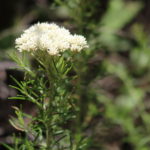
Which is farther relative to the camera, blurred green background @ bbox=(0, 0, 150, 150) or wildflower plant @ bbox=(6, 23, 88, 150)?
blurred green background @ bbox=(0, 0, 150, 150)

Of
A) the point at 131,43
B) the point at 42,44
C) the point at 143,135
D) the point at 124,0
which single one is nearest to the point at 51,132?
the point at 42,44

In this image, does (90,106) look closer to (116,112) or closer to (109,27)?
(116,112)

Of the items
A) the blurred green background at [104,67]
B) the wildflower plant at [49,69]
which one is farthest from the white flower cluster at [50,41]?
the blurred green background at [104,67]

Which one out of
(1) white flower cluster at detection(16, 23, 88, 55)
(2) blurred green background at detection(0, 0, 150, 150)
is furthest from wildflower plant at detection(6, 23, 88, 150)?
(2) blurred green background at detection(0, 0, 150, 150)

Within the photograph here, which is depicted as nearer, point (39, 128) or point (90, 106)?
point (39, 128)

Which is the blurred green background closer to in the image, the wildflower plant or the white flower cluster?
the wildflower plant

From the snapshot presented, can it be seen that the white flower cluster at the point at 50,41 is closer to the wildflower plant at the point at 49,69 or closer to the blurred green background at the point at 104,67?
the wildflower plant at the point at 49,69
